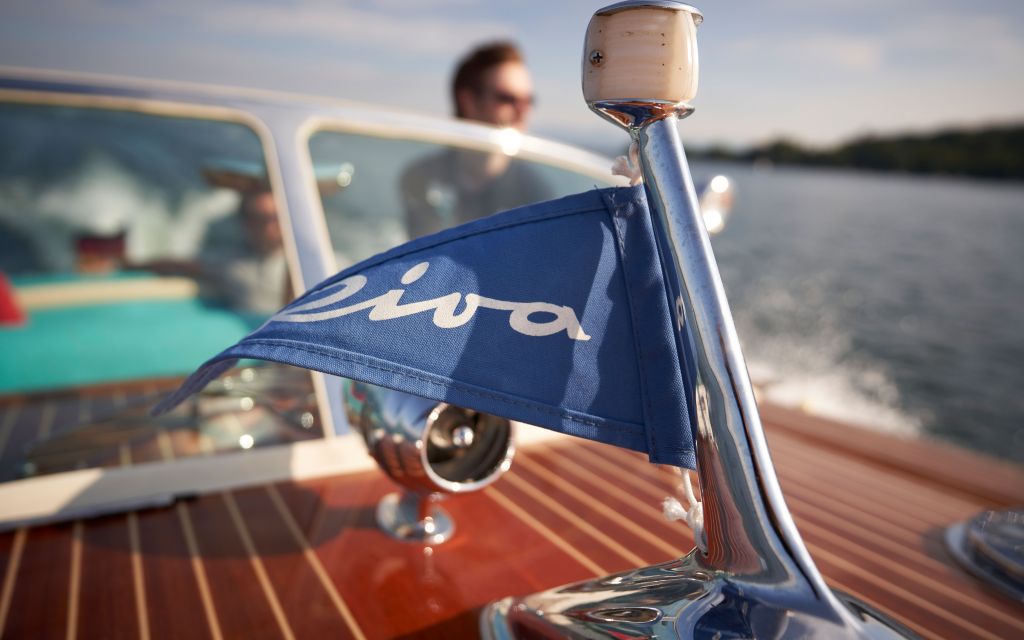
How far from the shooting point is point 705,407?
0.50m

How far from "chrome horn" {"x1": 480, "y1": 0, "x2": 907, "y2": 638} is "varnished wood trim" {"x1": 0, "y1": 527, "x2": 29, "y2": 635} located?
668 millimetres

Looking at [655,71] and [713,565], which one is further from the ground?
[655,71]

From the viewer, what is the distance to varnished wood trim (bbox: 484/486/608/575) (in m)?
0.88

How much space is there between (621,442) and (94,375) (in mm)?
1133

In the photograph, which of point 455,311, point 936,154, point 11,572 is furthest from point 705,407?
point 936,154

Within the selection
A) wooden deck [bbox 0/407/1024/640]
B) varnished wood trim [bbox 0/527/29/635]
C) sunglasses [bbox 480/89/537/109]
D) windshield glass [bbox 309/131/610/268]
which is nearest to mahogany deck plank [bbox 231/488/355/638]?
wooden deck [bbox 0/407/1024/640]

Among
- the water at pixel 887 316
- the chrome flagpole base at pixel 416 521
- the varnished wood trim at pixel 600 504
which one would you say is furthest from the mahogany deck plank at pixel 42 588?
the water at pixel 887 316

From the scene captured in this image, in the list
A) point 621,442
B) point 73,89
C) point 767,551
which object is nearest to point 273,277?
point 73,89

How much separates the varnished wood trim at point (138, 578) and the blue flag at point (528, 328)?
1.10ft

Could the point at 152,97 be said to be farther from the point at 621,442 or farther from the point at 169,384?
the point at 621,442

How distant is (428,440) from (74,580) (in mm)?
445

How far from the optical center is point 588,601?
0.60m

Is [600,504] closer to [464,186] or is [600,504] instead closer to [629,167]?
[629,167]

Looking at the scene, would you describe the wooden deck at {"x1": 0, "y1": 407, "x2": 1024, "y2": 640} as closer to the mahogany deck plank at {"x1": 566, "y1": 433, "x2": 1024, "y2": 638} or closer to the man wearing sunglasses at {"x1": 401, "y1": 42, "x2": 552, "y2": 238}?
the mahogany deck plank at {"x1": 566, "y1": 433, "x2": 1024, "y2": 638}
